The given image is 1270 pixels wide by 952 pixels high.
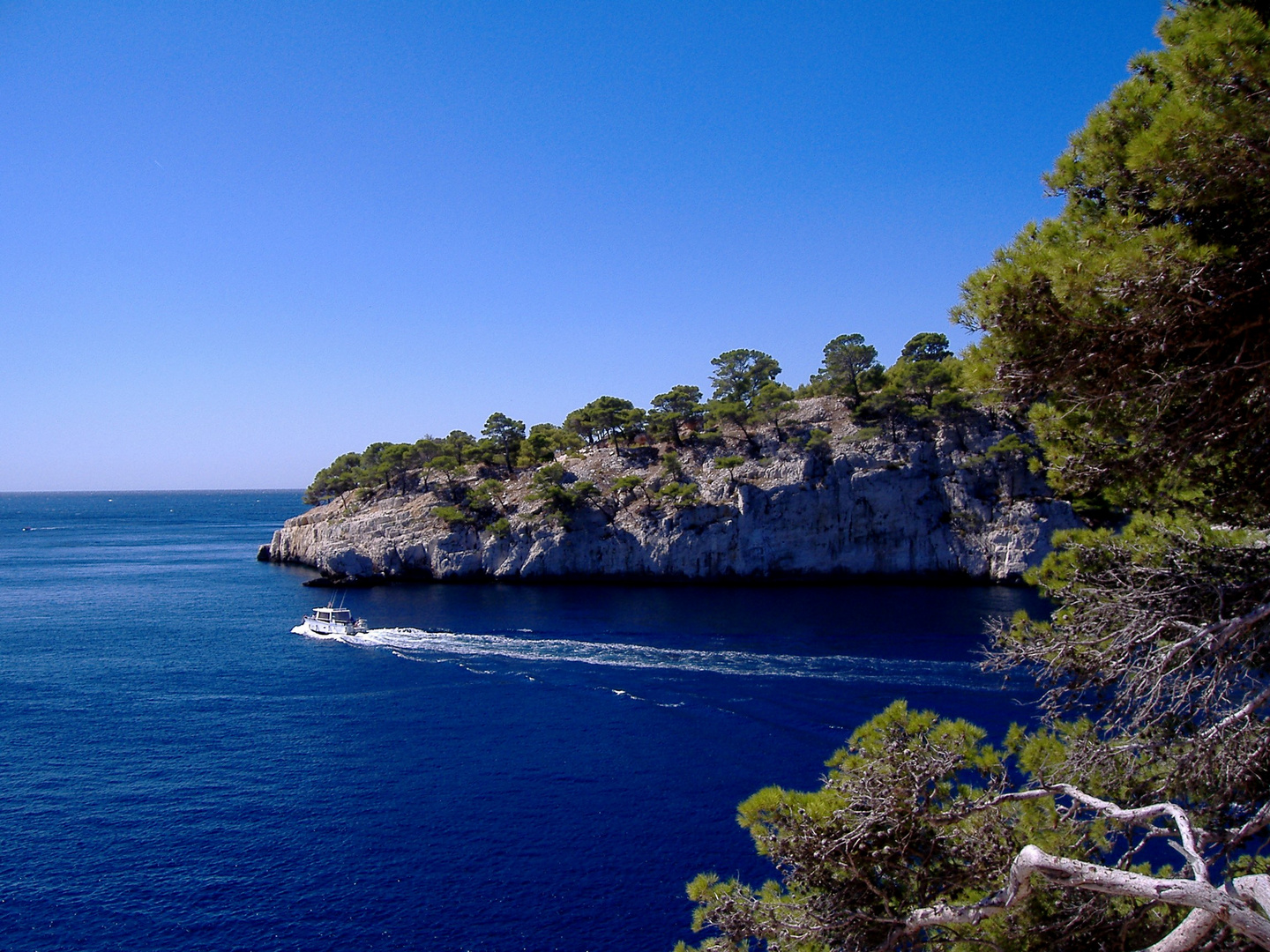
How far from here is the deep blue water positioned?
15078 mm

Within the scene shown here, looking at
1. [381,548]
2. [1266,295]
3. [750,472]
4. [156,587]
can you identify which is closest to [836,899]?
[1266,295]

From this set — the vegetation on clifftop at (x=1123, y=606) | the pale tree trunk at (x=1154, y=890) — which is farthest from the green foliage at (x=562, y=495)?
the pale tree trunk at (x=1154, y=890)

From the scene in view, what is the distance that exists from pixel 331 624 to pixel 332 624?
0.05 metres

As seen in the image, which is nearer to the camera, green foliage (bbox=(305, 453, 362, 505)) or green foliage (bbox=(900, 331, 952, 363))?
green foliage (bbox=(900, 331, 952, 363))

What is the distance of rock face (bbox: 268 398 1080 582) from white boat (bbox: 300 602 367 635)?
16.3 m

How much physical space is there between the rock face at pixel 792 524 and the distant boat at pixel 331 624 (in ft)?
53.5

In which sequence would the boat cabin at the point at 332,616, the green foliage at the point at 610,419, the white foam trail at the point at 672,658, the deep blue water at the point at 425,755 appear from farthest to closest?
the green foliage at the point at 610,419 → the boat cabin at the point at 332,616 → the white foam trail at the point at 672,658 → the deep blue water at the point at 425,755

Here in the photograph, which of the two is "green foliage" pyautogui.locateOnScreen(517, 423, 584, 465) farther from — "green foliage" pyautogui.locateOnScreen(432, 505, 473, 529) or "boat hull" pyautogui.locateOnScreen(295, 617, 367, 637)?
"boat hull" pyautogui.locateOnScreen(295, 617, 367, 637)

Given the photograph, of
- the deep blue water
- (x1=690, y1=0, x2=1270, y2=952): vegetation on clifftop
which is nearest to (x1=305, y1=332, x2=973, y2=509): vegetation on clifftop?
the deep blue water

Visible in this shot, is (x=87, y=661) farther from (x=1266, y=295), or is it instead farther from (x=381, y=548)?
(x=1266, y=295)

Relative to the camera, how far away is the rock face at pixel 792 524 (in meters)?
49.9

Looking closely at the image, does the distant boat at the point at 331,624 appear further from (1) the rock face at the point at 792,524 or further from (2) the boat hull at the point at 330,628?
(1) the rock face at the point at 792,524

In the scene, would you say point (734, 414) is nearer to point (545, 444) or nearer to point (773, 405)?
point (773, 405)

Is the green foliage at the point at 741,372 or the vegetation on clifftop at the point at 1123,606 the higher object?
the green foliage at the point at 741,372
